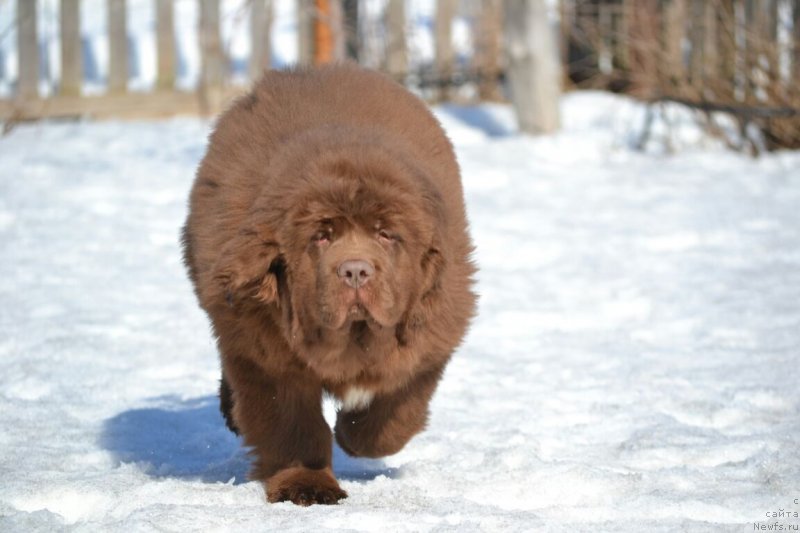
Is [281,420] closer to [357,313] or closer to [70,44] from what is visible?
[357,313]

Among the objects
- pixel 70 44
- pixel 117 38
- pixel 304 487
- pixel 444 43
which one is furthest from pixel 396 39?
pixel 304 487

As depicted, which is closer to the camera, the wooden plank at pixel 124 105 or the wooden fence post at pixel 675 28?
the wooden plank at pixel 124 105

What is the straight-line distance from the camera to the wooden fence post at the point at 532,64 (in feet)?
30.4

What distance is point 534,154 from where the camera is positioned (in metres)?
9.27

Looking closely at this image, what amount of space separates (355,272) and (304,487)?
67cm

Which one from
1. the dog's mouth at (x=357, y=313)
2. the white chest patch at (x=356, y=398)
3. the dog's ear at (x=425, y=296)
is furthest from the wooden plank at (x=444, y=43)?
the dog's mouth at (x=357, y=313)

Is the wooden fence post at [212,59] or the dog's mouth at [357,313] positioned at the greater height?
the dog's mouth at [357,313]

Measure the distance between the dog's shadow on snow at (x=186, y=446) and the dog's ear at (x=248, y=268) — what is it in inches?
23.9

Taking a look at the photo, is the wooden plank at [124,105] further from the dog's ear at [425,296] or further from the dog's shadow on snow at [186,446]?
the dog's ear at [425,296]

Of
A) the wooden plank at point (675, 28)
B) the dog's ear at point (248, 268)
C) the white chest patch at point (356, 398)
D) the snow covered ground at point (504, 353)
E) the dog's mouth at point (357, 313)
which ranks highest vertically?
the dog's ear at point (248, 268)

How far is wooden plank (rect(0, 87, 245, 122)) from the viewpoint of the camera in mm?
9422

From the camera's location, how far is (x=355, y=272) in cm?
327

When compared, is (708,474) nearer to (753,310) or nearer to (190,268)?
(190,268)

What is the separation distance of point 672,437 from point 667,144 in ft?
18.8
